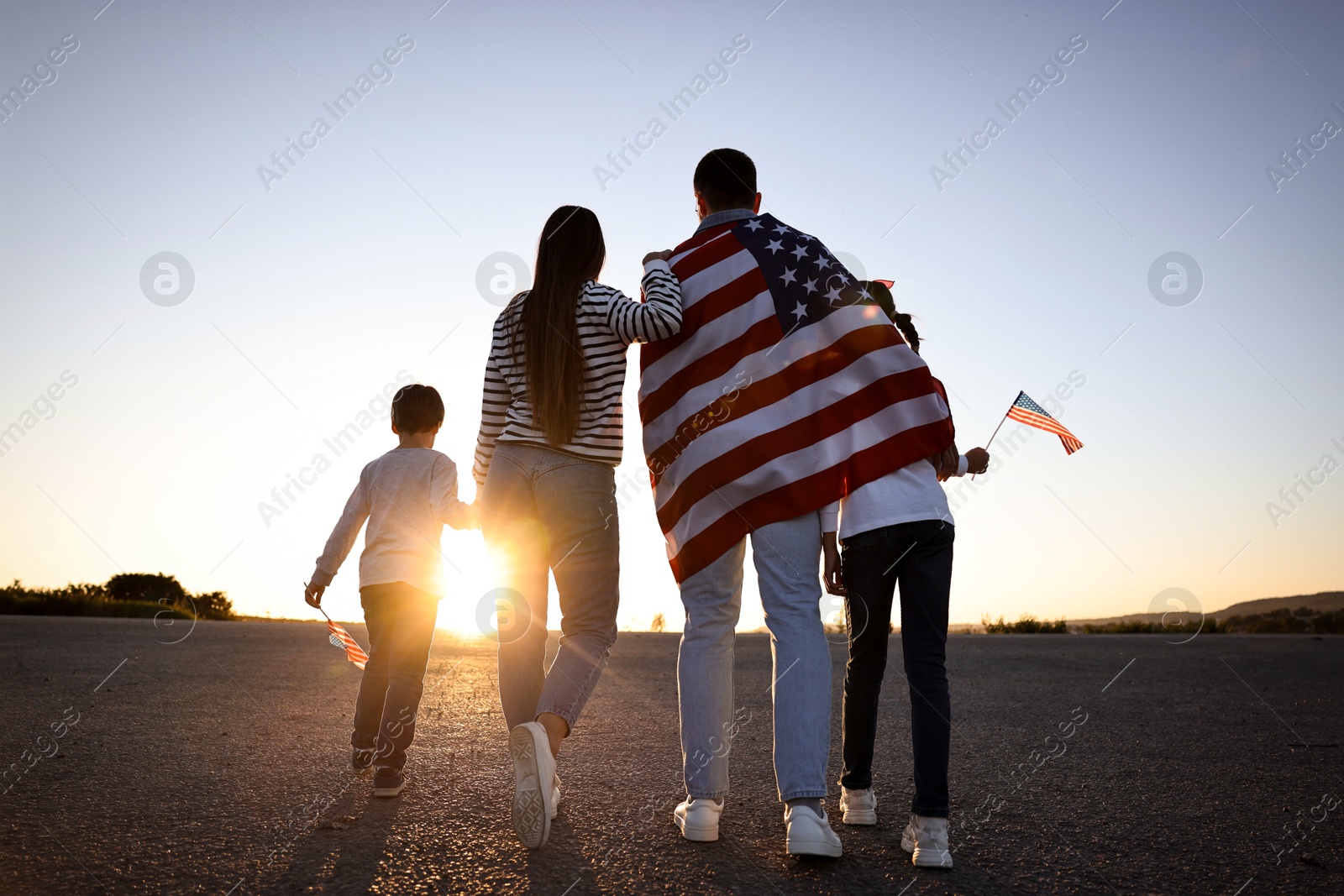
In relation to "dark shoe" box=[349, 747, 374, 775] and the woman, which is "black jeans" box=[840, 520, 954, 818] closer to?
the woman

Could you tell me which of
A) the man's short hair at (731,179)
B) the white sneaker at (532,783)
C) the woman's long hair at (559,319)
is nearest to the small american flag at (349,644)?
the white sneaker at (532,783)

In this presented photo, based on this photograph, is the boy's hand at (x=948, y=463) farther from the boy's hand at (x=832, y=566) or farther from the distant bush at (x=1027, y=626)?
the distant bush at (x=1027, y=626)

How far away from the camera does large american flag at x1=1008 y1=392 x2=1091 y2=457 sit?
4.74 m

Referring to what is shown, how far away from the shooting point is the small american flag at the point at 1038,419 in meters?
4.74

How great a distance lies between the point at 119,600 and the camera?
16.4 meters

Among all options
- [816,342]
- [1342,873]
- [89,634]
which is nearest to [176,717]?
[816,342]

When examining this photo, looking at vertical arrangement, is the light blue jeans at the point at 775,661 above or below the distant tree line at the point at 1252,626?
above

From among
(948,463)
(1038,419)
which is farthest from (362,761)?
(1038,419)

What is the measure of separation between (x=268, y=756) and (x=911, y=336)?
3.34 meters

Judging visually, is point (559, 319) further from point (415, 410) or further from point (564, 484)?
point (415, 410)

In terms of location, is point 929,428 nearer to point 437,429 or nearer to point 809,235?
point 809,235

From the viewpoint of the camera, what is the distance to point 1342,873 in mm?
2594

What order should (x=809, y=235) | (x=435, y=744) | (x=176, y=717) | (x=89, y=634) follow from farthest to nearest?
1. (x=89, y=634)
2. (x=176, y=717)
3. (x=435, y=744)
4. (x=809, y=235)

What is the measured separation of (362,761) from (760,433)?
216 cm
